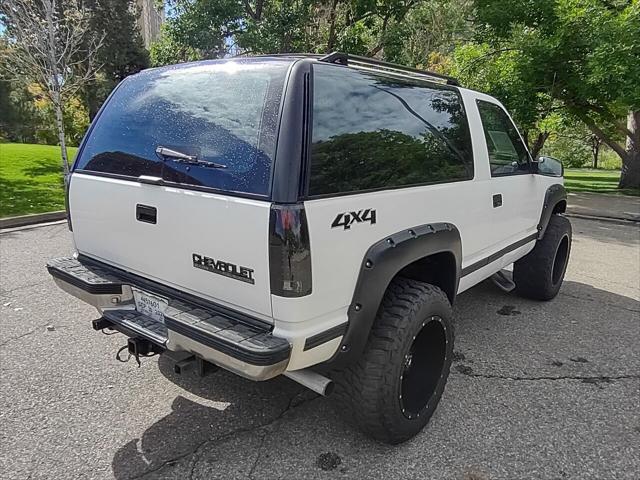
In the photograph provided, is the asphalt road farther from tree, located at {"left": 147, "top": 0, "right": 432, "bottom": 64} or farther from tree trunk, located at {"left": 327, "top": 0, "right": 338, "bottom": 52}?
tree trunk, located at {"left": 327, "top": 0, "right": 338, "bottom": 52}

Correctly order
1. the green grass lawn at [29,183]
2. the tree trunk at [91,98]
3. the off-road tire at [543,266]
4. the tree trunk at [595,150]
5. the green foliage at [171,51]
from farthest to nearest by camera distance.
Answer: the tree trunk at [595,150]
the tree trunk at [91,98]
the green foliage at [171,51]
the green grass lawn at [29,183]
the off-road tire at [543,266]

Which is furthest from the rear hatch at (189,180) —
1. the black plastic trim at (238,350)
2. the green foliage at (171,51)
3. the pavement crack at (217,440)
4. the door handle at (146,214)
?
the green foliage at (171,51)

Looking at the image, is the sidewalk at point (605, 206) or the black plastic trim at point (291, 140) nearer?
the black plastic trim at point (291, 140)

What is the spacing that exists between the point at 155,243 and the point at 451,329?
1698mm

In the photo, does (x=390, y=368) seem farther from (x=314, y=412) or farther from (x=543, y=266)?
(x=543, y=266)

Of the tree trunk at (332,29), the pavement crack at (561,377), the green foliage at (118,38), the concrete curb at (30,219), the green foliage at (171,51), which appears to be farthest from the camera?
the green foliage at (118,38)

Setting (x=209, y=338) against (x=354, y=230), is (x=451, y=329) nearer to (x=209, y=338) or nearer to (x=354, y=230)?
(x=354, y=230)

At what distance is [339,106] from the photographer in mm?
2156

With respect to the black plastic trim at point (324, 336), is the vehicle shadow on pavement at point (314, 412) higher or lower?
lower

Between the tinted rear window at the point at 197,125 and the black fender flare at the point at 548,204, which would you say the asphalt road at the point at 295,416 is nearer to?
the black fender flare at the point at 548,204

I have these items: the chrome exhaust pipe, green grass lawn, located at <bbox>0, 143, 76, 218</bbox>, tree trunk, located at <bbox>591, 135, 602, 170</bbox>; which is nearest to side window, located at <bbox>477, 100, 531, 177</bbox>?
the chrome exhaust pipe

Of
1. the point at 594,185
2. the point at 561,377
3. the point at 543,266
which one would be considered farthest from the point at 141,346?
the point at 594,185

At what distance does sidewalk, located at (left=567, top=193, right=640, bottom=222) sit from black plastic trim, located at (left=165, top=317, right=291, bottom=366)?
10.3 meters

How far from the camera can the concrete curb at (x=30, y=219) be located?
24.7 ft
